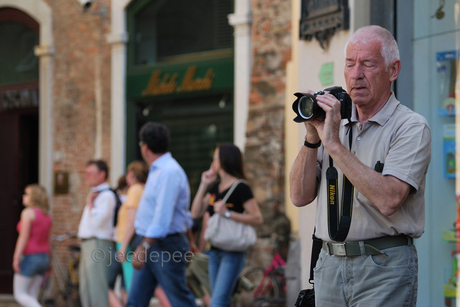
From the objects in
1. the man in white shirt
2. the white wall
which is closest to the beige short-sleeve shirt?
the white wall

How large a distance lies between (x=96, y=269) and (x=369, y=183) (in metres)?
5.39

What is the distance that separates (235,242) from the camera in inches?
227

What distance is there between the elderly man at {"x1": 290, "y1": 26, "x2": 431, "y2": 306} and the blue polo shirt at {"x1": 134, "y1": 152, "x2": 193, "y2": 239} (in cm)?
264

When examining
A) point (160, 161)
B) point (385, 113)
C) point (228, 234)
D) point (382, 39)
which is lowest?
point (228, 234)

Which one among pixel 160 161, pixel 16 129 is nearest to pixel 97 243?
pixel 160 161

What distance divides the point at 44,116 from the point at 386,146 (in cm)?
979

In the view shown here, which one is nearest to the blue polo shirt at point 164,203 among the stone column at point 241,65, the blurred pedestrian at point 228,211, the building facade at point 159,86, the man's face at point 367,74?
the blurred pedestrian at point 228,211

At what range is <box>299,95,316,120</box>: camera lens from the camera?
108 inches

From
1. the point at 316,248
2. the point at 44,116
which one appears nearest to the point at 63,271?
the point at 44,116

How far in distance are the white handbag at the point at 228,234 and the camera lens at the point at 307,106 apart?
10.2 feet

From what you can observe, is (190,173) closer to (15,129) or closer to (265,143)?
(265,143)

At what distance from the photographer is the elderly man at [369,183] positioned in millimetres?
2645

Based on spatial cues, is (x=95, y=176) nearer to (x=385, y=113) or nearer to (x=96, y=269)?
(x=96, y=269)

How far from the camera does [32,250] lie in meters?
8.19
